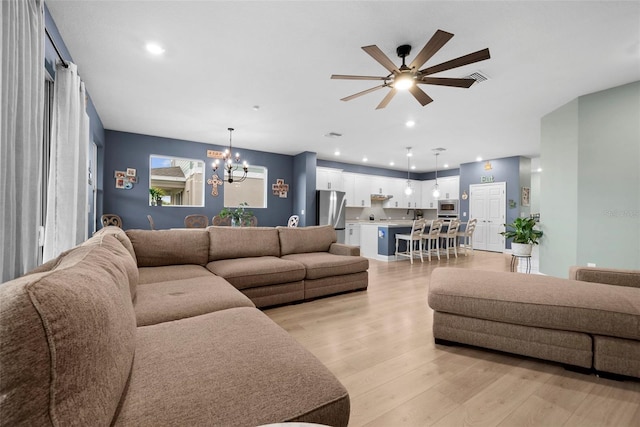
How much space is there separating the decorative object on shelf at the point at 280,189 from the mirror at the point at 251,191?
0.26 m

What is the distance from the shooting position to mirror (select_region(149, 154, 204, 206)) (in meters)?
6.01

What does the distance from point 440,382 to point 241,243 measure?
2.50 m

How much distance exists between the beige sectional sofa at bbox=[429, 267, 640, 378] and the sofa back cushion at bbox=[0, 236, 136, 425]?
6.78 ft

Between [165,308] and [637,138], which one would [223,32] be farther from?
[637,138]

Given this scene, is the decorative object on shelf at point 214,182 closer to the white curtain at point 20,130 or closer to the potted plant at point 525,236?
the white curtain at point 20,130

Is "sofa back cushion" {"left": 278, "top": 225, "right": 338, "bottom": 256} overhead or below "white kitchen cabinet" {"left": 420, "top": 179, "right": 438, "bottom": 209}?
below

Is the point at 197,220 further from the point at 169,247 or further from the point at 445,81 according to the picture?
the point at 445,81

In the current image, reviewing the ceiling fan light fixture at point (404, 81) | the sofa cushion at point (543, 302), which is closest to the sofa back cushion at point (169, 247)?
the sofa cushion at point (543, 302)

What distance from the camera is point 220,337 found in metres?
1.22

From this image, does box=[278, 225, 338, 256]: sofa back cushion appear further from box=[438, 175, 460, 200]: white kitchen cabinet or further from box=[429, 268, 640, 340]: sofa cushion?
box=[438, 175, 460, 200]: white kitchen cabinet

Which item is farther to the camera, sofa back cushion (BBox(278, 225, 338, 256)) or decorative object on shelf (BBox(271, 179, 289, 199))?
decorative object on shelf (BBox(271, 179, 289, 199))

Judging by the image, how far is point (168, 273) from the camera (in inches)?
100

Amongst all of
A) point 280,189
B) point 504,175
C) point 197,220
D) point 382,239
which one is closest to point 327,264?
point 382,239

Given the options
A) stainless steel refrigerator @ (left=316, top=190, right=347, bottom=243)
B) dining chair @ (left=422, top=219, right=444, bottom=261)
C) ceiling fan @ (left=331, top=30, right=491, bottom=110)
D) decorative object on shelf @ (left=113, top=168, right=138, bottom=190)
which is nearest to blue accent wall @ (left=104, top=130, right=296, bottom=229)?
decorative object on shelf @ (left=113, top=168, right=138, bottom=190)
